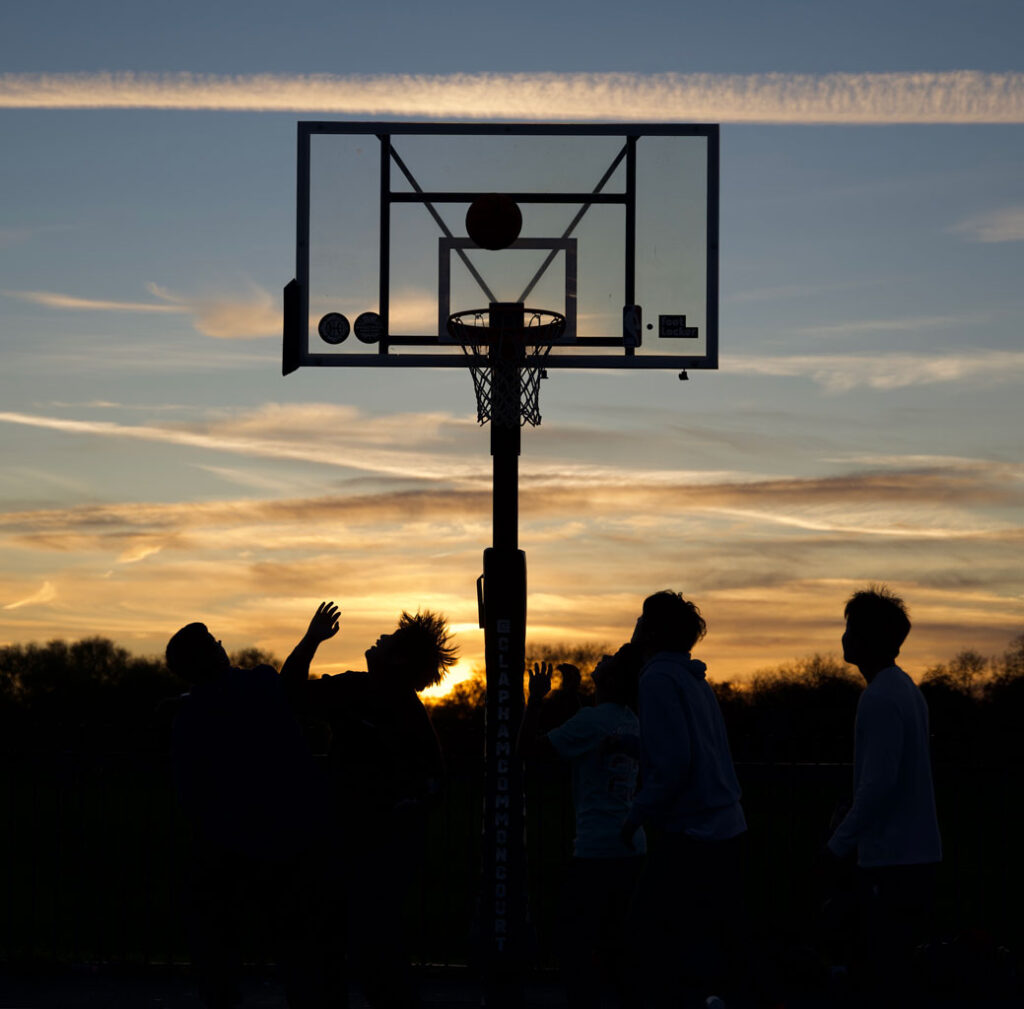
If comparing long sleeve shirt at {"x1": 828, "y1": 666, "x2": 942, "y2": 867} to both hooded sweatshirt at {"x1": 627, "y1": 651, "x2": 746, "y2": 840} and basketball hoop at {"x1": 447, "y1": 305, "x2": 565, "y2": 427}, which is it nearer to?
hooded sweatshirt at {"x1": 627, "y1": 651, "x2": 746, "y2": 840}

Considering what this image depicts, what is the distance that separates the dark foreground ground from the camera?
340 inches

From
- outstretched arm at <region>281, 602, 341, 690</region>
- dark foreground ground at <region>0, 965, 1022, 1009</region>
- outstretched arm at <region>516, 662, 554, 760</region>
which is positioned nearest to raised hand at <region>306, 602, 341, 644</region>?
outstretched arm at <region>281, 602, 341, 690</region>

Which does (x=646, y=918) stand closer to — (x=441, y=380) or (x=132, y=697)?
(x=441, y=380)

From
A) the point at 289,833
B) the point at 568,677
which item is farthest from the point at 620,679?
the point at 289,833

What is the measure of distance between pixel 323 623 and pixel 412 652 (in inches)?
25.4

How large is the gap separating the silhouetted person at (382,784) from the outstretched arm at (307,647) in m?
0.04

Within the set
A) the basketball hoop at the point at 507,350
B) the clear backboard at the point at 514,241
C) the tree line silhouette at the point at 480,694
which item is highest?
the clear backboard at the point at 514,241

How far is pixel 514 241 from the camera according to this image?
32.3ft

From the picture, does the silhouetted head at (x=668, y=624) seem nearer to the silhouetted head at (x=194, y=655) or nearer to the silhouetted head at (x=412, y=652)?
the silhouetted head at (x=412, y=652)

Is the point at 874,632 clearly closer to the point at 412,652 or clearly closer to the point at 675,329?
the point at 412,652

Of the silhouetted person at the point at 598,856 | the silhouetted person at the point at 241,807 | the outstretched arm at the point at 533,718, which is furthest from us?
the outstretched arm at the point at 533,718

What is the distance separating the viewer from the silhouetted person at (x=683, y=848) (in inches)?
234

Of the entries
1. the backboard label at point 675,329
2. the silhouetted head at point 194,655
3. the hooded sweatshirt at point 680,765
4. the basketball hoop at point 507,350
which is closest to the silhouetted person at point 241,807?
the silhouetted head at point 194,655

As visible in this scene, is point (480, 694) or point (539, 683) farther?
point (480, 694)
